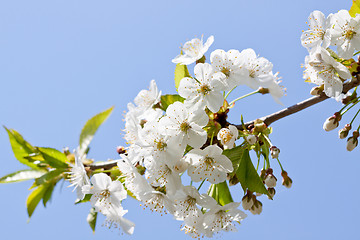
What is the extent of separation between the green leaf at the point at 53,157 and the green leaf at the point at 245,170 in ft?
5.25

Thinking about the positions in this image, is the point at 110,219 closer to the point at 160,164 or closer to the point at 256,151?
the point at 160,164

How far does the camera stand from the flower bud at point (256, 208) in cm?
250

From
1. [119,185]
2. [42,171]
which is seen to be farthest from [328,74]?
[42,171]

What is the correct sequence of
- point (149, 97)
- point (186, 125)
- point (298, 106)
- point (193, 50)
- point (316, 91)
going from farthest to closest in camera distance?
point (149, 97) < point (193, 50) < point (316, 91) < point (298, 106) < point (186, 125)

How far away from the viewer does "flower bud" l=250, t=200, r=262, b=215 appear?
250cm

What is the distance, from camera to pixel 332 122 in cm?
249

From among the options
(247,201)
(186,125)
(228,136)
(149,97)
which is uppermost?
(149,97)

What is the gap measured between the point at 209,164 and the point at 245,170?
9.3 inches

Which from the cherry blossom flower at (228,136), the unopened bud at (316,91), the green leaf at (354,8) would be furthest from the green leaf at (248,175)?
the green leaf at (354,8)

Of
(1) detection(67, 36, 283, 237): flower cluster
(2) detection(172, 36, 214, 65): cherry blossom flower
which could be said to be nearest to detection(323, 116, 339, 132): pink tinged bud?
(1) detection(67, 36, 283, 237): flower cluster

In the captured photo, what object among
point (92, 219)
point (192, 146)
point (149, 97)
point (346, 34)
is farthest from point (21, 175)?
point (346, 34)

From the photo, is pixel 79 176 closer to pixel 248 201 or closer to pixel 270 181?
pixel 248 201

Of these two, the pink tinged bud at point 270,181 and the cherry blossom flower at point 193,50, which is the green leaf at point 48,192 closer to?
the cherry blossom flower at point 193,50

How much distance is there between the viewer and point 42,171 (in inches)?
139
